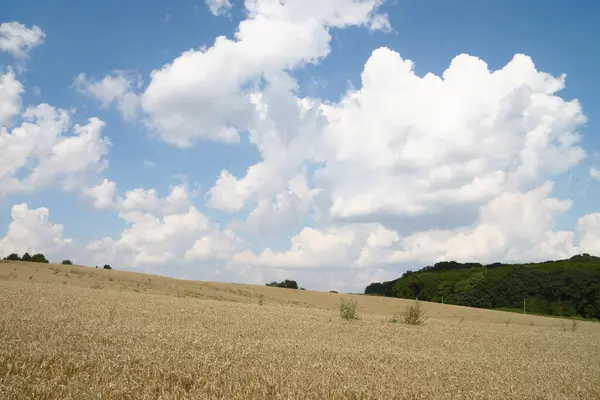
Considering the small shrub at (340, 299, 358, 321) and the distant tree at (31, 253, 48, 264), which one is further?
the distant tree at (31, 253, 48, 264)

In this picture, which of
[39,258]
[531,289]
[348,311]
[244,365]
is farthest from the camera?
[531,289]

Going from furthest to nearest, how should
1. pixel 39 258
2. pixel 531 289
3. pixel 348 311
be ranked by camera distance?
pixel 531 289
pixel 39 258
pixel 348 311

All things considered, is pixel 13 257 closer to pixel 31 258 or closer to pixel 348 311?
pixel 31 258

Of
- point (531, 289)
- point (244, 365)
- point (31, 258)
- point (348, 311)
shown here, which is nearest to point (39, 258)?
point (31, 258)

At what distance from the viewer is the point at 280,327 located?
17.2 m

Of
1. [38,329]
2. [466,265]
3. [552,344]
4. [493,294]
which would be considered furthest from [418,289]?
[38,329]

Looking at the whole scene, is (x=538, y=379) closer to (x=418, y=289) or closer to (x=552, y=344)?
(x=552, y=344)

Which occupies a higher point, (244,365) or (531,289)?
(531,289)

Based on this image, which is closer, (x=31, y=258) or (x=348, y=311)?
(x=348, y=311)

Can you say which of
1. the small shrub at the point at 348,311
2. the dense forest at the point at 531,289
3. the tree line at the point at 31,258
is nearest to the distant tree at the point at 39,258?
the tree line at the point at 31,258

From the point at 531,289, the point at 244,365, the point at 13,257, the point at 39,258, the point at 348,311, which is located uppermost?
the point at 531,289

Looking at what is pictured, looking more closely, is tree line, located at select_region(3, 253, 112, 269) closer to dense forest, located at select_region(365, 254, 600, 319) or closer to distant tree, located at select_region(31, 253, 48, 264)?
distant tree, located at select_region(31, 253, 48, 264)

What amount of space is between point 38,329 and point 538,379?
10.7 meters

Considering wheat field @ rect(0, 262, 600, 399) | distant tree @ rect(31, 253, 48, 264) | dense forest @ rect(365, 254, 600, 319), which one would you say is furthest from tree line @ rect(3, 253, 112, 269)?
dense forest @ rect(365, 254, 600, 319)
